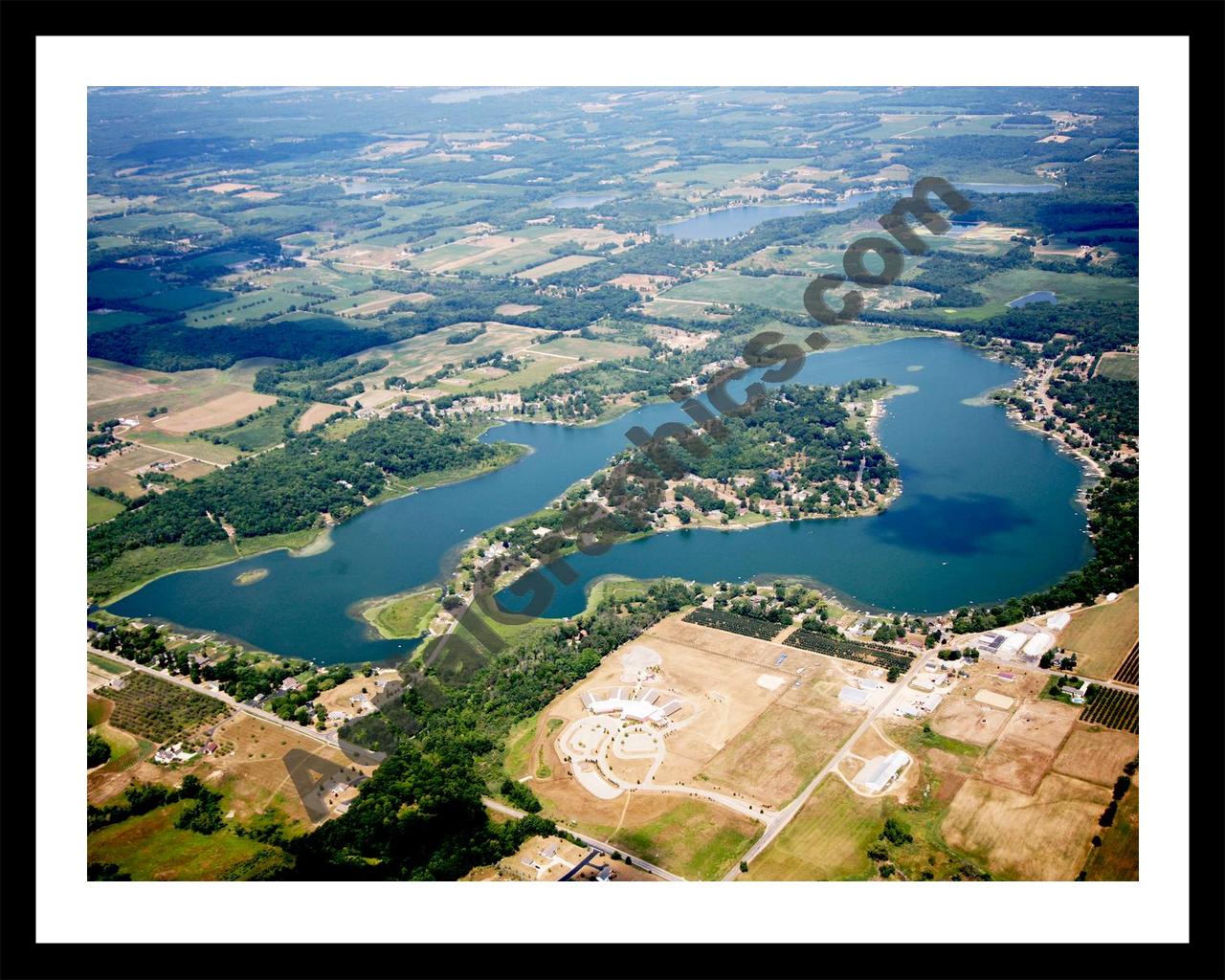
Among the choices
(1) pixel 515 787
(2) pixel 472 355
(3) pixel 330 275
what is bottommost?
(1) pixel 515 787

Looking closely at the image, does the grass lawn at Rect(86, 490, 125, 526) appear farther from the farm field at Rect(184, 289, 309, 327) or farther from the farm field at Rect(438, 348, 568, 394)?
the farm field at Rect(184, 289, 309, 327)

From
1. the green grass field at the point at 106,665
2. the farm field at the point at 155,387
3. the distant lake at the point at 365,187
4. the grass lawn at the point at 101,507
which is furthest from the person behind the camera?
the distant lake at the point at 365,187

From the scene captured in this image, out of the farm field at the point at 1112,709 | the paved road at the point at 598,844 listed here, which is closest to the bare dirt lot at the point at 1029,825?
the farm field at the point at 1112,709

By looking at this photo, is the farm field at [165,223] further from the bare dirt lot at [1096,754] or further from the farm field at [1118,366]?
the bare dirt lot at [1096,754]

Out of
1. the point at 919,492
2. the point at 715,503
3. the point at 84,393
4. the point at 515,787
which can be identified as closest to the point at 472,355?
the point at 715,503

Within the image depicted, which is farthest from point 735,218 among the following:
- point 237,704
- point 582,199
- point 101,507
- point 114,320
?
point 237,704

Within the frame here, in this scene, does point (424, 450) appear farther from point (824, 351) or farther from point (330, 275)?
point (330, 275)
